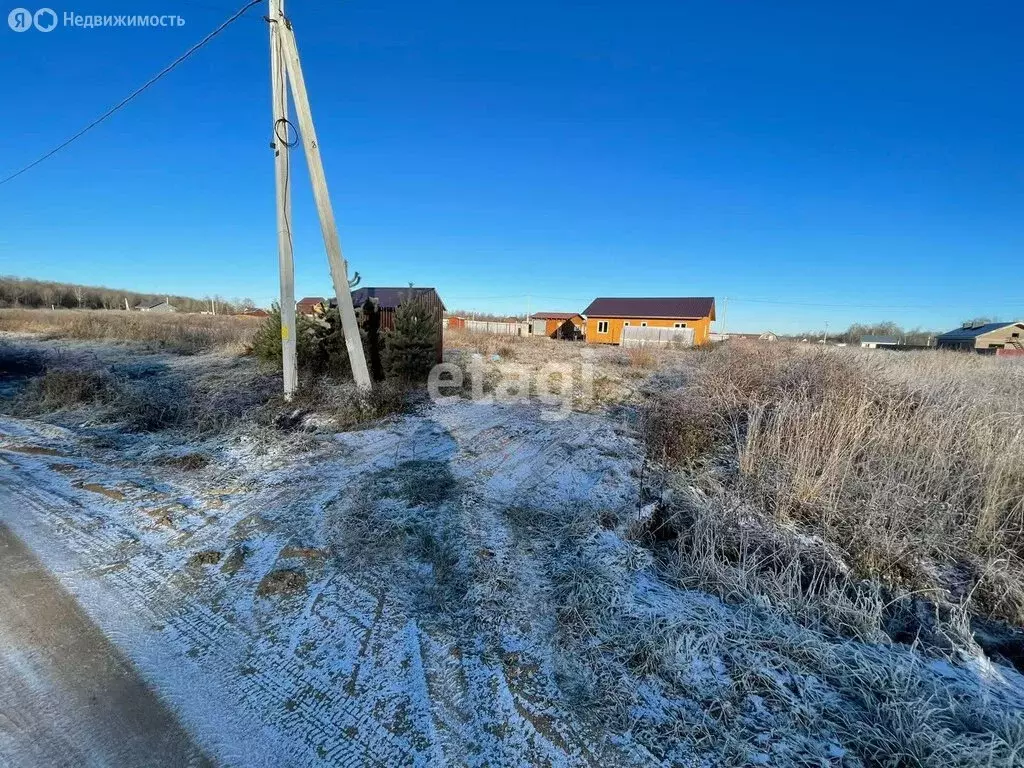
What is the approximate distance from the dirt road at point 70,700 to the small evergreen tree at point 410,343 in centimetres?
647

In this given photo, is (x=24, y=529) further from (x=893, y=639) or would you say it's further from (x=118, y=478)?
(x=893, y=639)

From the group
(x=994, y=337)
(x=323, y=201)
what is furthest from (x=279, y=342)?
(x=994, y=337)

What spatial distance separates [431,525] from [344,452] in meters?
2.24

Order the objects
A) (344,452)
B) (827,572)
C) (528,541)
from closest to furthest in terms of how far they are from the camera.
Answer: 1. (827,572)
2. (528,541)
3. (344,452)

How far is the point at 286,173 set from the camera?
6363 mm

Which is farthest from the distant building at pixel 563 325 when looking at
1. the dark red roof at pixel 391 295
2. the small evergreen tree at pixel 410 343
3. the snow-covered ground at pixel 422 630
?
the snow-covered ground at pixel 422 630

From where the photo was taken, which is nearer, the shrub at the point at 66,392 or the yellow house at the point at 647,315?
the shrub at the point at 66,392

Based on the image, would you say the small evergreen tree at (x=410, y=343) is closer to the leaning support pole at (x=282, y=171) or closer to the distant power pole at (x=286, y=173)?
the distant power pole at (x=286, y=173)

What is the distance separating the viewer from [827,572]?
2.91 metres

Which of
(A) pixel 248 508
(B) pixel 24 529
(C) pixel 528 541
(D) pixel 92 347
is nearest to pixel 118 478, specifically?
(B) pixel 24 529

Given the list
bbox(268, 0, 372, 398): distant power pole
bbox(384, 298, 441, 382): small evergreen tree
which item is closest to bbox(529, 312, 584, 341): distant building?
bbox(384, 298, 441, 382): small evergreen tree

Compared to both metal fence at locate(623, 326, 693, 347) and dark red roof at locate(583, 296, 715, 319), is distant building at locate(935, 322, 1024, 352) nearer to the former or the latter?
dark red roof at locate(583, 296, 715, 319)

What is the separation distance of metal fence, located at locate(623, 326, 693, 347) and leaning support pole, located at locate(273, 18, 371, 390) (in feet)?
76.9

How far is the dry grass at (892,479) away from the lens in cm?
306
